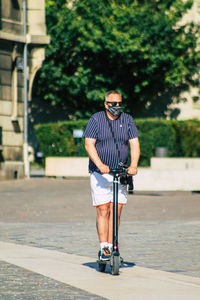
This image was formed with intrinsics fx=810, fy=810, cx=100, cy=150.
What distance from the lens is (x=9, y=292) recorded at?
673 centimetres

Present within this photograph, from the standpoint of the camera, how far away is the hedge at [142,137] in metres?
34.5

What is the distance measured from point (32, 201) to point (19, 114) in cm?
1007

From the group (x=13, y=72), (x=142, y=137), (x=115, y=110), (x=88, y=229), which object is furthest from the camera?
(x=142, y=137)

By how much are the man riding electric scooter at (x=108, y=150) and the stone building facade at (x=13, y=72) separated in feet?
63.4

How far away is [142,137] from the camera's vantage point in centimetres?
3441

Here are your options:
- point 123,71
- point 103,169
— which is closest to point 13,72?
point 123,71

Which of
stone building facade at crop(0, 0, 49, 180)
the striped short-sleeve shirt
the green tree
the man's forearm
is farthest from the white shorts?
the green tree

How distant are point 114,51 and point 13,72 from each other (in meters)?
13.1

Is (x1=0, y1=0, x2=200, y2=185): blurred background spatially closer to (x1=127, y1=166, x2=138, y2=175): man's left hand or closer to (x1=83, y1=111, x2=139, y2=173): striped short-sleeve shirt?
(x1=83, y1=111, x2=139, y2=173): striped short-sleeve shirt

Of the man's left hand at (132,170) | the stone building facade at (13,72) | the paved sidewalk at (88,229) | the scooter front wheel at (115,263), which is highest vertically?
the stone building facade at (13,72)

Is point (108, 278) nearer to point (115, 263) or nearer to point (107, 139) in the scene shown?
point (115, 263)

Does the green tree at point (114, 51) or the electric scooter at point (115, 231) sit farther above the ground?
the green tree at point (114, 51)

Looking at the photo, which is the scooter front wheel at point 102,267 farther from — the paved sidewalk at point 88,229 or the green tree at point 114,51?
the green tree at point 114,51

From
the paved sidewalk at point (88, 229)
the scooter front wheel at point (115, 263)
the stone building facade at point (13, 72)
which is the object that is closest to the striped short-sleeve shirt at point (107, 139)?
the scooter front wheel at point (115, 263)
